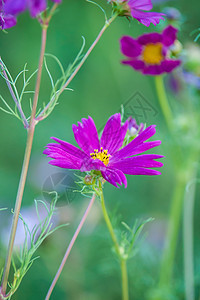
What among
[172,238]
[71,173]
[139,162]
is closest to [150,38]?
[139,162]

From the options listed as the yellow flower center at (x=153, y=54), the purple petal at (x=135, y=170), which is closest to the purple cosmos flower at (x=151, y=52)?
the yellow flower center at (x=153, y=54)

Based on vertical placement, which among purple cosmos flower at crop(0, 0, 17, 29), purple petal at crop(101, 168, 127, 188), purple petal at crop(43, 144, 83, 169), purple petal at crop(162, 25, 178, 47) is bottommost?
purple petal at crop(101, 168, 127, 188)

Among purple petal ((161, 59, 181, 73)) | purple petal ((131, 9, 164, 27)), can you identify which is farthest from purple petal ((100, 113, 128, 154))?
purple petal ((161, 59, 181, 73))

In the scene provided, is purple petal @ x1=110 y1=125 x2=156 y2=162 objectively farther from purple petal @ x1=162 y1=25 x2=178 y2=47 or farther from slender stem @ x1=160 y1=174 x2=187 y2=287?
slender stem @ x1=160 y1=174 x2=187 y2=287

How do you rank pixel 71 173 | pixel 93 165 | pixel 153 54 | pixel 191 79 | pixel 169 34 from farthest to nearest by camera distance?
pixel 71 173, pixel 191 79, pixel 153 54, pixel 169 34, pixel 93 165

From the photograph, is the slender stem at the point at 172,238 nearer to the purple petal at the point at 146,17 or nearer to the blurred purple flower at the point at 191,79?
the blurred purple flower at the point at 191,79

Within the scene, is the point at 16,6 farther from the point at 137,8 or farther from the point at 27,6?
the point at 137,8
